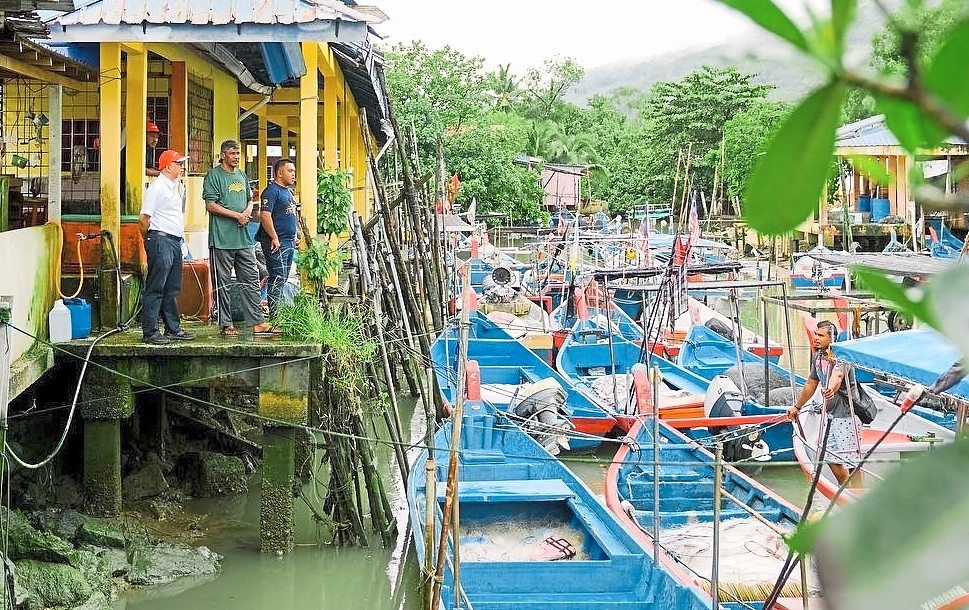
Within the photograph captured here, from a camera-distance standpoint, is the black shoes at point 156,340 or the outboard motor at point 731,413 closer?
the black shoes at point 156,340

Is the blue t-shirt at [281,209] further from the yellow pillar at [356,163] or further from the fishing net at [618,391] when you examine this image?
the yellow pillar at [356,163]

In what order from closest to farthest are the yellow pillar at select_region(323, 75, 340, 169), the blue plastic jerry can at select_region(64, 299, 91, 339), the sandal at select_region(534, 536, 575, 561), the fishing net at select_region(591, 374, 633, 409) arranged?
the sandal at select_region(534, 536, 575, 561), the blue plastic jerry can at select_region(64, 299, 91, 339), the yellow pillar at select_region(323, 75, 340, 169), the fishing net at select_region(591, 374, 633, 409)

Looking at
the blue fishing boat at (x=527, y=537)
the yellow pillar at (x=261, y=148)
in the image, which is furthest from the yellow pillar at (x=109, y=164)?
the yellow pillar at (x=261, y=148)

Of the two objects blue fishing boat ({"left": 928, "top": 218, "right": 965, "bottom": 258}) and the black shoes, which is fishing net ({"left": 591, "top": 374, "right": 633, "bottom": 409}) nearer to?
the black shoes

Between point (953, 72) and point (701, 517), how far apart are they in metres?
9.29

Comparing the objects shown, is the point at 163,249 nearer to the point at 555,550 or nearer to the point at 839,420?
the point at 555,550

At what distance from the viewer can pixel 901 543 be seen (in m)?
0.51

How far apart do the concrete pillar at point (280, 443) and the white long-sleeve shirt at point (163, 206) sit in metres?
1.20

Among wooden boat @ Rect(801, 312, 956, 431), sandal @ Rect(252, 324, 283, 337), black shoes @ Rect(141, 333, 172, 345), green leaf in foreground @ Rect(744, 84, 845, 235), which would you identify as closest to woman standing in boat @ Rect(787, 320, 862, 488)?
wooden boat @ Rect(801, 312, 956, 431)

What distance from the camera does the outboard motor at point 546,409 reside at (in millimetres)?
12789

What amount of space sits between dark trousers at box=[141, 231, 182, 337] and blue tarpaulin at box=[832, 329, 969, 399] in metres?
4.73

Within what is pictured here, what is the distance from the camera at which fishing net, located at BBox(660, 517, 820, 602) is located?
741cm

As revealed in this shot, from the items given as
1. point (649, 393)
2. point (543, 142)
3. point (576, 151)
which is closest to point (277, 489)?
point (649, 393)

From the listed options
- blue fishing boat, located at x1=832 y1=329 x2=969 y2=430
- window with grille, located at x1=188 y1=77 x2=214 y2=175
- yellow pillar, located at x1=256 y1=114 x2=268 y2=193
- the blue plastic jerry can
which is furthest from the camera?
yellow pillar, located at x1=256 y1=114 x2=268 y2=193
